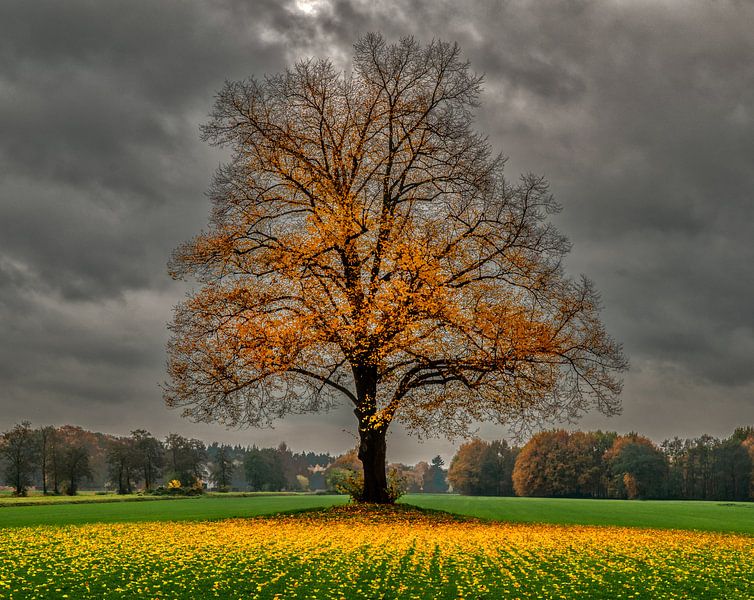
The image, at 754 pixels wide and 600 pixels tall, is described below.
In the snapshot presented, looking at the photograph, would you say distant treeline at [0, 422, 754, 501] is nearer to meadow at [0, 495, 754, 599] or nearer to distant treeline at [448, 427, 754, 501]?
distant treeline at [448, 427, 754, 501]

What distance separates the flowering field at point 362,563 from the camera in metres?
13.3

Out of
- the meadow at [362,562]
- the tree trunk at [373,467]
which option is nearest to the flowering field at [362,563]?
the meadow at [362,562]

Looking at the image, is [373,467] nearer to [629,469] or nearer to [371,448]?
[371,448]

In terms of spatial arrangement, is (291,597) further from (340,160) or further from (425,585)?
(340,160)

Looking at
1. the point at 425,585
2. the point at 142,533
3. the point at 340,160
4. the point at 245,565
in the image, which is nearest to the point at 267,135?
the point at 340,160

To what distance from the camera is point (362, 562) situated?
1617cm

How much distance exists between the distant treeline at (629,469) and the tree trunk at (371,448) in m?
94.8

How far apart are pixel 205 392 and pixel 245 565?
14202 millimetres

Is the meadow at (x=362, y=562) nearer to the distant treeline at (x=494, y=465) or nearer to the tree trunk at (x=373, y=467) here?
the tree trunk at (x=373, y=467)

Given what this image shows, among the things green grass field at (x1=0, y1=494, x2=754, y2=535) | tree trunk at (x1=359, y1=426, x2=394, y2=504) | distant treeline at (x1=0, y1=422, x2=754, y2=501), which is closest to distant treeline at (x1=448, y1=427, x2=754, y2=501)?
distant treeline at (x1=0, y1=422, x2=754, y2=501)

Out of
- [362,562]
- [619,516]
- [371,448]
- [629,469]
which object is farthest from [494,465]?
[362,562]

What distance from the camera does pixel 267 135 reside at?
30516 mm

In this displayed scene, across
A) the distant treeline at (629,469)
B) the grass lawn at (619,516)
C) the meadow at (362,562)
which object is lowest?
the distant treeline at (629,469)

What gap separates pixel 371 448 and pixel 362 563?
46.6 feet
